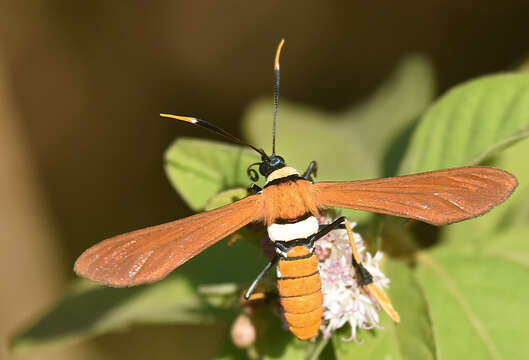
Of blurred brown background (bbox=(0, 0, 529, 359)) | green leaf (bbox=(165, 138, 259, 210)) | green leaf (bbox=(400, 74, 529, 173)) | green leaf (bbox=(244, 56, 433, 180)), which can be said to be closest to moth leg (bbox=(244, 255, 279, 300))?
green leaf (bbox=(165, 138, 259, 210))

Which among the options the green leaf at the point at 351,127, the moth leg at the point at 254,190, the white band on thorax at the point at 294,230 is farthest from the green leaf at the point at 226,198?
the green leaf at the point at 351,127

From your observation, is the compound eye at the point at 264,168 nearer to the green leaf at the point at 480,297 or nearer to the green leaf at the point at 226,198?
the green leaf at the point at 226,198

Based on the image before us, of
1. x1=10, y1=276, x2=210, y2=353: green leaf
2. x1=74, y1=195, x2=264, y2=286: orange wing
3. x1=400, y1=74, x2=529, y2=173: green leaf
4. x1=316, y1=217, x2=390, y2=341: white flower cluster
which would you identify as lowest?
x1=10, y1=276, x2=210, y2=353: green leaf

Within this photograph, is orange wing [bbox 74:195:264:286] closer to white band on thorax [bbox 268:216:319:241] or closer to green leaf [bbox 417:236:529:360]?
white band on thorax [bbox 268:216:319:241]

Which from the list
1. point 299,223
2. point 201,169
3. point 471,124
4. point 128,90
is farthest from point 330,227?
point 128,90

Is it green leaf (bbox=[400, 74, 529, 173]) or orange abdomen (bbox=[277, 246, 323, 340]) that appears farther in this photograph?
green leaf (bbox=[400, 74, 529, 173])
